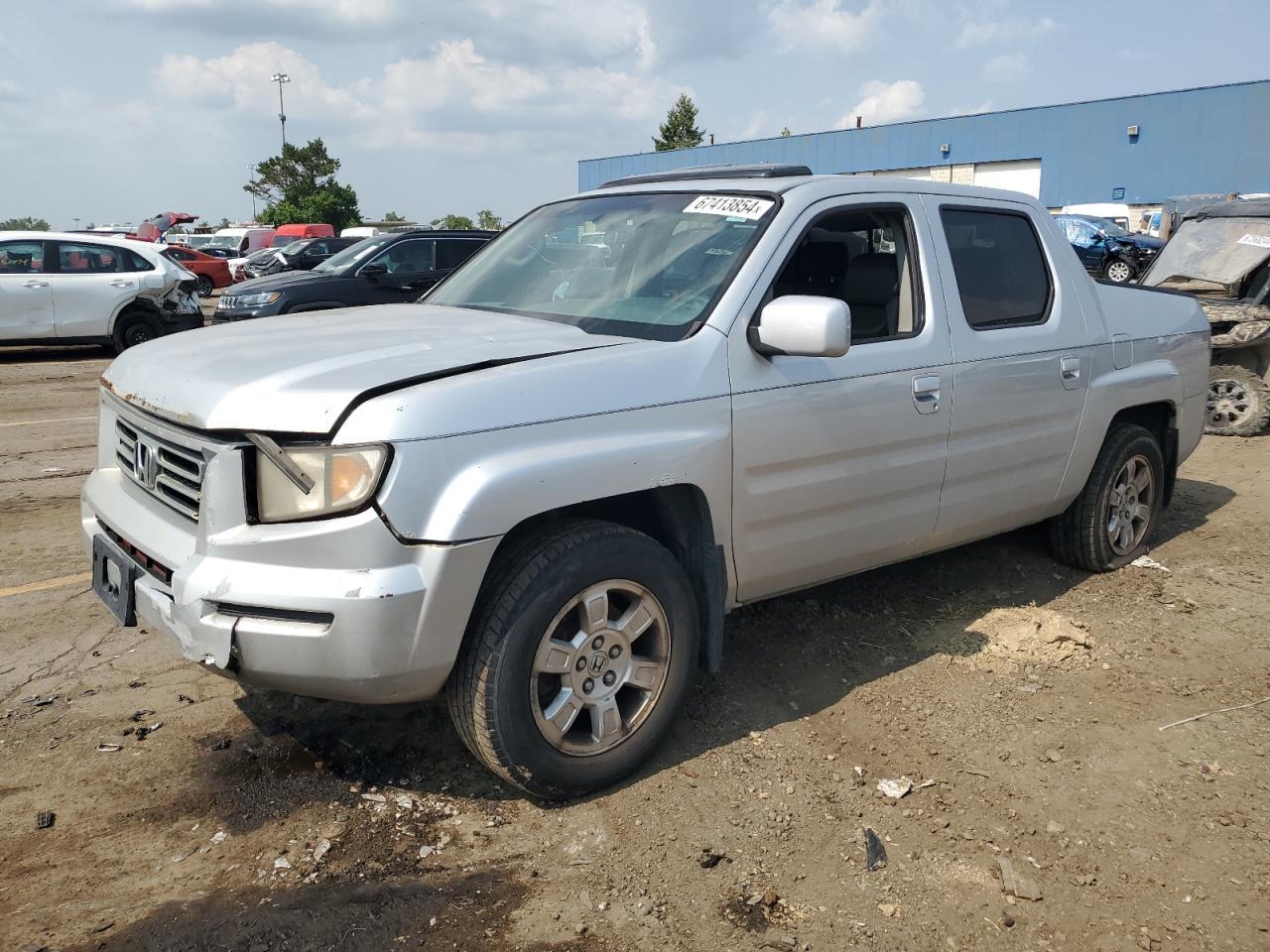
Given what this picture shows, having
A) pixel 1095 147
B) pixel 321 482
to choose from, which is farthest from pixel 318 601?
pixel 1095 147

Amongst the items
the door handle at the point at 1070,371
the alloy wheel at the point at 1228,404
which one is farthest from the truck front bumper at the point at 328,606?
the alloy wheel at the point at 1228,404

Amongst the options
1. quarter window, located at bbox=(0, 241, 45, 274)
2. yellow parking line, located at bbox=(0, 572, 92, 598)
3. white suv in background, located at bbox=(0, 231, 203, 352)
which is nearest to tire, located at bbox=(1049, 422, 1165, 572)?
yellow parking line, located at bbox=(0, 572, 92, 598)

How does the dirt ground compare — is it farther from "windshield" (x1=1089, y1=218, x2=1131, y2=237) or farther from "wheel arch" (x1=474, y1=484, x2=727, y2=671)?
"windshield" (x1=1089, y1=218, x2=1131, y2=237)

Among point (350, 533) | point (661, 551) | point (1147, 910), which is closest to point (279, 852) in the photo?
point (350, 533)

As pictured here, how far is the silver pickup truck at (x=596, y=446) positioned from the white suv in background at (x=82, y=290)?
11141 mm

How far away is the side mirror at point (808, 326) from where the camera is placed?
3145 mm

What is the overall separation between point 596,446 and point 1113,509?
3384 mm

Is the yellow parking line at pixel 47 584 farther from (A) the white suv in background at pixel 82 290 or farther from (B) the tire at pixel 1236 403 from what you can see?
(A) the white suv in background at pixel 82 290

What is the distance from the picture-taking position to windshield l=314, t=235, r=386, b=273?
12109 millimetres

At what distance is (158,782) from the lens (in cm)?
318

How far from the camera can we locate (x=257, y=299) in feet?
38.2

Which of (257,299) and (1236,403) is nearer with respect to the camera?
(1236,403)

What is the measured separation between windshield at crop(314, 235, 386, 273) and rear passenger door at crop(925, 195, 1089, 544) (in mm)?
8959

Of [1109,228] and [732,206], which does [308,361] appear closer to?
[732,206]
